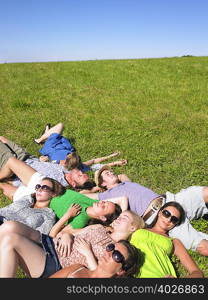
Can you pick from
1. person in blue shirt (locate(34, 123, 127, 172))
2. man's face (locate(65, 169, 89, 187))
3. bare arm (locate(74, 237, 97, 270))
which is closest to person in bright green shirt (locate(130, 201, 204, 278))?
bare arm (locate(74, 237, 97, 270))

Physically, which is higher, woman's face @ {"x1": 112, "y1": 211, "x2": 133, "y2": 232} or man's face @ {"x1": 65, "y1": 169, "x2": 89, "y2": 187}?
man's face @ {"x1": 65, "y1": 169, "x2": 89, "y2": 187}

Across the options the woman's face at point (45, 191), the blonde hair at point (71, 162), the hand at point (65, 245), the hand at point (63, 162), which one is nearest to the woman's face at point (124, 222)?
the hand at point (65, 245)

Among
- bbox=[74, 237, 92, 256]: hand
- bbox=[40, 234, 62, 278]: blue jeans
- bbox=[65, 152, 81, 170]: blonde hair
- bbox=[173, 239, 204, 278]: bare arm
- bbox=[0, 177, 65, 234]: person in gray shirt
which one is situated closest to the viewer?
bbox=[40, 234, 62, 278]: blue jeans

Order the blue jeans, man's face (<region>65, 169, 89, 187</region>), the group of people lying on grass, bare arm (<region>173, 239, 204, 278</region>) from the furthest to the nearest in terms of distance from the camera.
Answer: man's face (<region>65, 169, 89, 187</region>) → bare arm (<region>173, 239, 204, 278</region>) → the blue jeans → the group of people lying on grass

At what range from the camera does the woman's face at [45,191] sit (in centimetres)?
627

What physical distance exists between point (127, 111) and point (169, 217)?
8.92 m

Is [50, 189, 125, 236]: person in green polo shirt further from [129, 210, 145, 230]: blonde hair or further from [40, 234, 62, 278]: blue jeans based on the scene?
[40, 234, 62, 278]: blue jeans

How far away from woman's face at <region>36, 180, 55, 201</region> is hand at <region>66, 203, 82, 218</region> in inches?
21.6

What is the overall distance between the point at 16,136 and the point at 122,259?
299 inches

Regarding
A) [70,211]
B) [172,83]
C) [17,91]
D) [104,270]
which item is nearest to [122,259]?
[104,270]

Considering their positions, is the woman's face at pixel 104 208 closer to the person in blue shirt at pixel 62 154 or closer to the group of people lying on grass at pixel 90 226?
the group of people lying on grass at pixel 90 226

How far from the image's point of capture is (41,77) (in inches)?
765

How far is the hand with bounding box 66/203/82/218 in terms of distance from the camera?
5863mm

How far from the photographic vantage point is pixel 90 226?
556 centimetres
